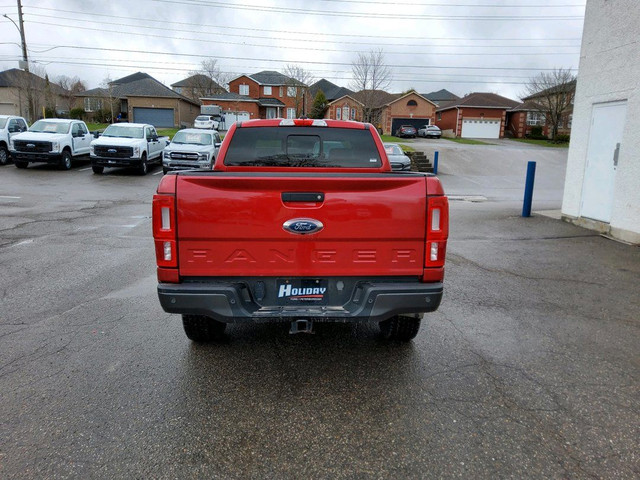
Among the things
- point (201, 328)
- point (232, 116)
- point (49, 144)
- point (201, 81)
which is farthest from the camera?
point (201, 81)

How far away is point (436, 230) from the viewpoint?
343cm

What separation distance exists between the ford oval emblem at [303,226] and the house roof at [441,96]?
88.9 metres

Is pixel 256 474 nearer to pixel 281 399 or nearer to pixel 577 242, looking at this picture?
pixel 281 399

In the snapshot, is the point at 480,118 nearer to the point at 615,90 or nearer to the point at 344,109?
the point at 344,109

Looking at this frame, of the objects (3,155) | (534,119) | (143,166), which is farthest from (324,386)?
(534,119)

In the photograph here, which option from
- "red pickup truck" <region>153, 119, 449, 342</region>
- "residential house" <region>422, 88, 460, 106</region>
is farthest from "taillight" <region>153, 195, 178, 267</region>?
"residential house" <region>422, 88, 460, 106</region>

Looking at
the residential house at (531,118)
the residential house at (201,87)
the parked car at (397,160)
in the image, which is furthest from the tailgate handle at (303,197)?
the residential house at (201,87)

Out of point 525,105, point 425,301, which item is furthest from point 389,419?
point 525,105

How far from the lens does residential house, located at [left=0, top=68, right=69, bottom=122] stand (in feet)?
151

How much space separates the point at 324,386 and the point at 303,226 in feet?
4.04

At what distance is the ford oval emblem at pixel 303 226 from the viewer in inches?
132

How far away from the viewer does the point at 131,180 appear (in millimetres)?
18484

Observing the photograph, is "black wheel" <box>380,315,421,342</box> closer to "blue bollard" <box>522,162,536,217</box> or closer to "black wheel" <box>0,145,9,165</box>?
"blue bollard" <box>522,162,536,217</box>

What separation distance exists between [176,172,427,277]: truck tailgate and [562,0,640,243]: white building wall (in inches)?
279
